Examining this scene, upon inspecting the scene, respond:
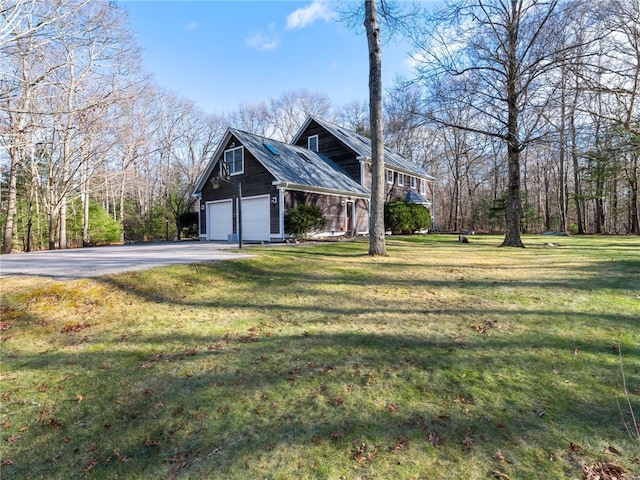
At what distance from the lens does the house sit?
52.4ft

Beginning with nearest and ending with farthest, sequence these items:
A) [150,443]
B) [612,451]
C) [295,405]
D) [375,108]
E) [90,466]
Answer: [612,451] → [90,466] → [150,443] → [295,405] → [375,108]

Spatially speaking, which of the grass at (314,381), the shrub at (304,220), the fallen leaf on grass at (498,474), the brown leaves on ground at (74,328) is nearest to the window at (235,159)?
the shrub at (304,220)

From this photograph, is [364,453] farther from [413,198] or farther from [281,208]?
[413,198]

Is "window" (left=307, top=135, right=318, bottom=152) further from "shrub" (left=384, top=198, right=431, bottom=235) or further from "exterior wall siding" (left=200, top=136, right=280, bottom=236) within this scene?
"exterior wall siding" (left=200, top=136, right=280, bottom=236)

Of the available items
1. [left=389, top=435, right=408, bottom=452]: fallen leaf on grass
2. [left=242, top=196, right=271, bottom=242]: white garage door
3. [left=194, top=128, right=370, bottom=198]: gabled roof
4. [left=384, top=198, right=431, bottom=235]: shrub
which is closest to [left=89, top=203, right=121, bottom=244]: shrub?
[left=194, top=128, right=370, bottom=198]: gabled roof

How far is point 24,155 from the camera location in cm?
1662

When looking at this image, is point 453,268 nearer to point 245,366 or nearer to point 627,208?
point 245,366

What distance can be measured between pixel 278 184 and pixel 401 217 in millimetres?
9167

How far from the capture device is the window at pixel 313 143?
2364 cm

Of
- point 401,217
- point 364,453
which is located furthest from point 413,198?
point 364,453

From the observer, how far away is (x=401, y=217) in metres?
21.0

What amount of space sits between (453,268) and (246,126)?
118 feet

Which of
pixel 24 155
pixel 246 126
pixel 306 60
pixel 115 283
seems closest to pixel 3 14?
pixel 115 283

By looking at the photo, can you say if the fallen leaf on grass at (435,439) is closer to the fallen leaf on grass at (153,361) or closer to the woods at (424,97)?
the fallen leaf on grass at (153,361)
